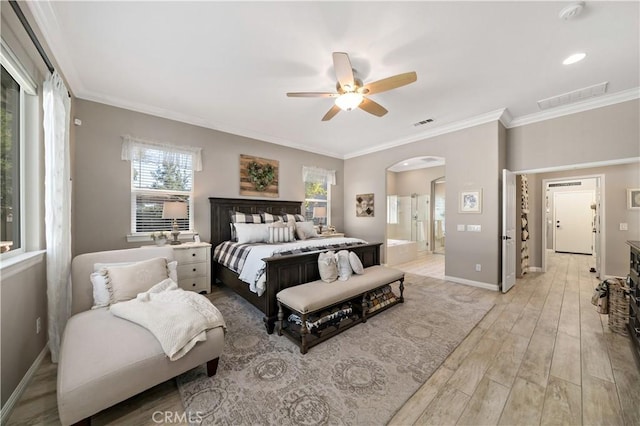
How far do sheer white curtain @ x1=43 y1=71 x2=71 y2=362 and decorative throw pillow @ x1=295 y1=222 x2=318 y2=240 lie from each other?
2943 millimetres

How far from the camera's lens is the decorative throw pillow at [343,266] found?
279 cm

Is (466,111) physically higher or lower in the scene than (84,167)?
higher

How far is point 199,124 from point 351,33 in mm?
3120

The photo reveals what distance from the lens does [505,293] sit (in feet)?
12.1

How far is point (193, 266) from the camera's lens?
3512 millimetres

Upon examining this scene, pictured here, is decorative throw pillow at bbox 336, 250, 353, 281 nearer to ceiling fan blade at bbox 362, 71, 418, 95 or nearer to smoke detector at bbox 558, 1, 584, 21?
ceiling fan blade at bbox 362, 71, 418, 95

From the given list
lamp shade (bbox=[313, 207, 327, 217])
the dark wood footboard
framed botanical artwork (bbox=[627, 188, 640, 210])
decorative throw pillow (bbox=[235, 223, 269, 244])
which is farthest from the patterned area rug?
framed botanical artwork (bbox=[627, 188, 640, 210])

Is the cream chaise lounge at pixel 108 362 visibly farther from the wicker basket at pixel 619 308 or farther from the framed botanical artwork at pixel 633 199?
the framed botanical artwork at pixel 633 199

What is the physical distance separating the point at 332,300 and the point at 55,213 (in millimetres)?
2653

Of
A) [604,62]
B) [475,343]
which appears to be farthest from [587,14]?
[475,343]

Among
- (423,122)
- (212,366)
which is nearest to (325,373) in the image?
(212,366)

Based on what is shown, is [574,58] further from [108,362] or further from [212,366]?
[108,362]

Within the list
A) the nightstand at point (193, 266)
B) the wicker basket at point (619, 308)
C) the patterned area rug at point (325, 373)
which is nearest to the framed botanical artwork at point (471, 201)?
the wicker basket at point (619, 308)

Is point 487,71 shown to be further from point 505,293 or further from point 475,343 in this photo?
point 505,293
